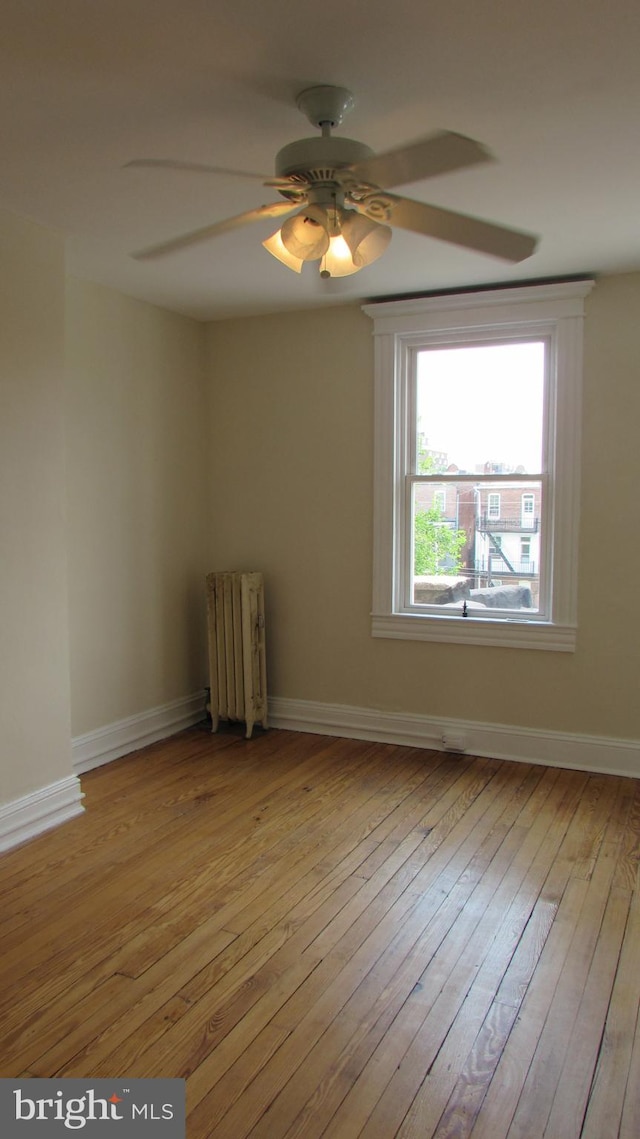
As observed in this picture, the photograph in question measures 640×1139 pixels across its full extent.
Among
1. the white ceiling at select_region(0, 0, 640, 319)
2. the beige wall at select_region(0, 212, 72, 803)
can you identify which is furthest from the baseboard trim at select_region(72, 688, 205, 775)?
the white ceiling at select_region(0, 0, 640, 319)

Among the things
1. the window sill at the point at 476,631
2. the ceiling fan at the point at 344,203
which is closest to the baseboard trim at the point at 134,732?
the window sill at the point at 476,631

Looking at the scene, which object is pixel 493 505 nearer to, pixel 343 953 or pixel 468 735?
pixel 468 735

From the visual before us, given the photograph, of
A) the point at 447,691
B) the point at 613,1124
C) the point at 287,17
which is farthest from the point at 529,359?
the point at 613,1124

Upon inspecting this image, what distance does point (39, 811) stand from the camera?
3232 mm

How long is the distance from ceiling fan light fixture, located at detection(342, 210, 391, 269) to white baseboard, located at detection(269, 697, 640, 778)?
2763 millimetres

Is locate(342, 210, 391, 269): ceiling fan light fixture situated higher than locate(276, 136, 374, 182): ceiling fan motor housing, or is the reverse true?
locate(276, 136, 374, 182): ceiling fan motor housing

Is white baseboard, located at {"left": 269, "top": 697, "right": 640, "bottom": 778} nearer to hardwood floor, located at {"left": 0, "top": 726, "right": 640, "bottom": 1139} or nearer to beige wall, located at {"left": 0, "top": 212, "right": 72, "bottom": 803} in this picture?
hardwood floor, located at {"left": 0, "top": 726, "right": 640, "bottom": 1139}

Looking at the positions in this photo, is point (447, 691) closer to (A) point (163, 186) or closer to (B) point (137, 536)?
(B) point (137, 536)

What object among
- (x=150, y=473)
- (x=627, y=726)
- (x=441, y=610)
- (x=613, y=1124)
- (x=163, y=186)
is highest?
(x=163, y=186)

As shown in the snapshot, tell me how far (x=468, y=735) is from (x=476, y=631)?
58 cm

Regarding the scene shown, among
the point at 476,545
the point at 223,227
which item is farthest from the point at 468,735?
the point at 223,227

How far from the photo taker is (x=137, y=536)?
4309mm

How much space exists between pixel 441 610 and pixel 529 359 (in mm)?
1439

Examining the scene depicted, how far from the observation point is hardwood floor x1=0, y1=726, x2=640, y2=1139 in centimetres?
182
